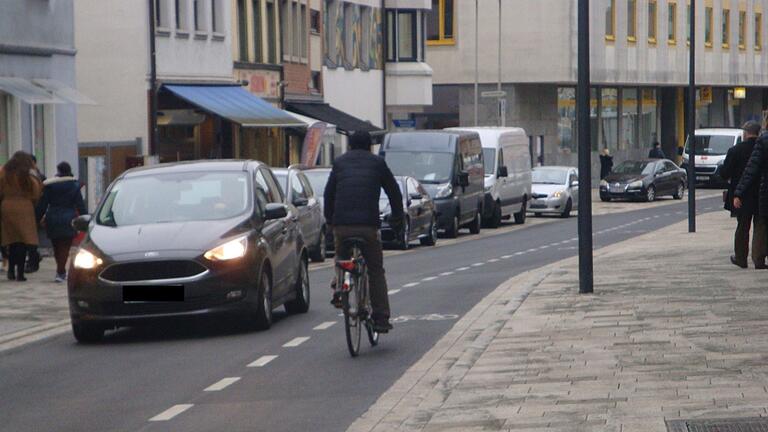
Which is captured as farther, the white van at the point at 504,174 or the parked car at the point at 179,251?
the white van at the point at 504,174

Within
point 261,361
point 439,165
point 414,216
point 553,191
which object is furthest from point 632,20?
point 261,361

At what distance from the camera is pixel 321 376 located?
13273 mm

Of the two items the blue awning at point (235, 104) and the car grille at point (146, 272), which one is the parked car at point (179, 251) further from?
the blue awning at point (235, 104)

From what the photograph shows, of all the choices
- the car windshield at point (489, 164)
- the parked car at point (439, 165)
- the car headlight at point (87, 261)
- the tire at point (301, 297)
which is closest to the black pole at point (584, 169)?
the tire at point (301, 297)

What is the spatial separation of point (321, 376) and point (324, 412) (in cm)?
203

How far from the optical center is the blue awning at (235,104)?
44.6 m

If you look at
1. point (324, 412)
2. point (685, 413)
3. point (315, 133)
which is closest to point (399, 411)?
point (324, 412)

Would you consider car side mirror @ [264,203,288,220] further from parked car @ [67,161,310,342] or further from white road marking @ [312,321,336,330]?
white road marking @ [312,321,336,330]

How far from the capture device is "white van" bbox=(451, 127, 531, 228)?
→ 4653 centimetres

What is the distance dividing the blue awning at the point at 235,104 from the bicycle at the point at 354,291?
29728mm

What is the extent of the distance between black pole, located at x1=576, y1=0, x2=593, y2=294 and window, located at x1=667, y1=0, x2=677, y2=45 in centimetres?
6668

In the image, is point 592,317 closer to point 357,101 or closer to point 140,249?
point 140,249

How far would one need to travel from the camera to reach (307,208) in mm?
29781

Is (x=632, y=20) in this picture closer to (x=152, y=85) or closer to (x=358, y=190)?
(x=152, y=85)
